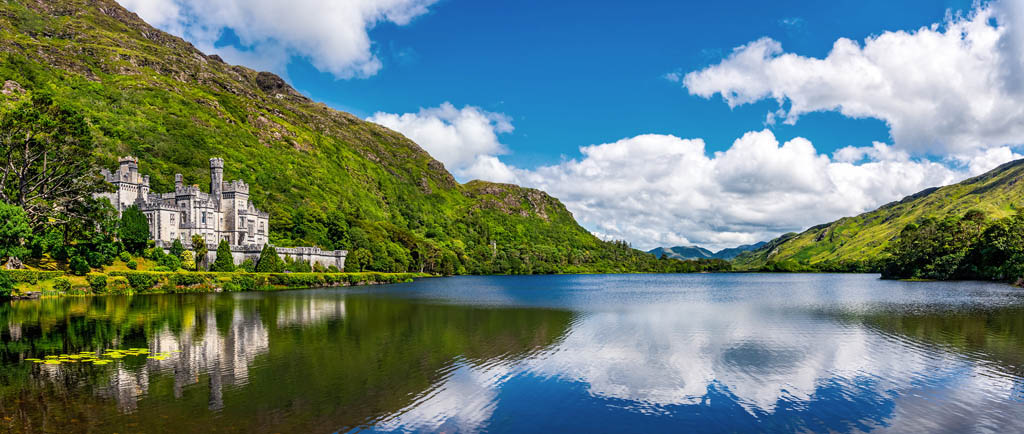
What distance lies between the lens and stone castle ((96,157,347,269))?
96500 millimetres

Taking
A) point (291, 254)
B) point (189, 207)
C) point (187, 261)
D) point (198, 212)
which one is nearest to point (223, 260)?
point (187, 261)

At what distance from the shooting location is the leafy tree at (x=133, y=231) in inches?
3250

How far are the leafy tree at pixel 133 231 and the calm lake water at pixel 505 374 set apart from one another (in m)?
43.4

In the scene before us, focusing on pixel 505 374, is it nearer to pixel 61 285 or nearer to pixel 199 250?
pixel 61 285

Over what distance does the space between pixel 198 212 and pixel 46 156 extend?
36423 mm

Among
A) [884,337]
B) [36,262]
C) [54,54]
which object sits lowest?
[884,337]

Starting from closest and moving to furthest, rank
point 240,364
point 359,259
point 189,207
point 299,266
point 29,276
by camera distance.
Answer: point 240,364
point 29,276
point 189,207
point 299,266
point 359,259

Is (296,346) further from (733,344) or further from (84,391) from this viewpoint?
(733,344)

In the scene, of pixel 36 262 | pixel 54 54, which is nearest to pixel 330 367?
pixel 36 262

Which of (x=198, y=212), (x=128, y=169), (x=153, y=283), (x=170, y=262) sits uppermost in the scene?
(x=128, y=169)

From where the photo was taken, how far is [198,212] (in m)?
101

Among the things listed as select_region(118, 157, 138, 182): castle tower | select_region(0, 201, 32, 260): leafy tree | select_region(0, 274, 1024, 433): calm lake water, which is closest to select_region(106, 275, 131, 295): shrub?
select_region(0, 201, 32, 260): leafy tree

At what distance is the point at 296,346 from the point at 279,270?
76228 millimetres

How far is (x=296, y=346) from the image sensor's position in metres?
29.9
